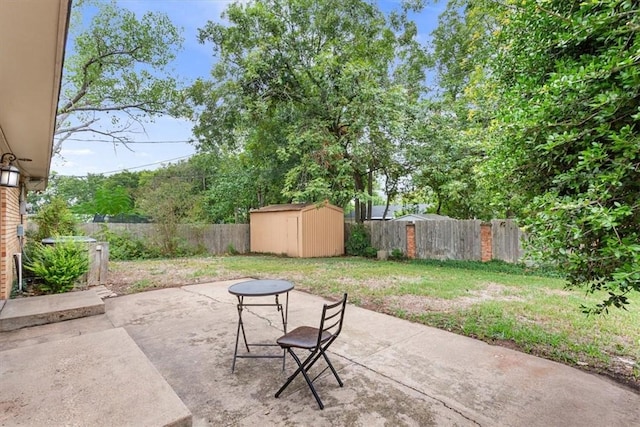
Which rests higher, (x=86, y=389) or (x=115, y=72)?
(x=115, y=72)

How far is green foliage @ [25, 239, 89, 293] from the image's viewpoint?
512 centimetres

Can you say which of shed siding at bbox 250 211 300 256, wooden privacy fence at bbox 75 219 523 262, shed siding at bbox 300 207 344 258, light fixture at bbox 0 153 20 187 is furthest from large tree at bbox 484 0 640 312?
shed siding at bbox 250 211 300 256

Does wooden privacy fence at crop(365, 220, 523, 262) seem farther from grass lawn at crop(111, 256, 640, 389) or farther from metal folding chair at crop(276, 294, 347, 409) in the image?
metal folding chair at crop(276, 294, 347, 409)

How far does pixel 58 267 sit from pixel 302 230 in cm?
717

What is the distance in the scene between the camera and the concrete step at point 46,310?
3.74 metres

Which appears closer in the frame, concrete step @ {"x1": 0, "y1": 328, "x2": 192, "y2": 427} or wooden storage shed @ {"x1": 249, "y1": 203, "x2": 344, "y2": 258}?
concrete step @ {"x1": 0, "y1": 328, "x2": 192, "y2": 427}

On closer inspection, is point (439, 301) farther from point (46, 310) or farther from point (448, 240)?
point (46, 310)

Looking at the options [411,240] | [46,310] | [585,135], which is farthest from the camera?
[411,240]

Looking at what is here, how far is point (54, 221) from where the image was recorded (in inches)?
299

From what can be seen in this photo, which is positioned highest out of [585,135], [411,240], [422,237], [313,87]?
[313,87]

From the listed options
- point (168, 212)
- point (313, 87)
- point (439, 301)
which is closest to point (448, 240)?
point (439, 301)

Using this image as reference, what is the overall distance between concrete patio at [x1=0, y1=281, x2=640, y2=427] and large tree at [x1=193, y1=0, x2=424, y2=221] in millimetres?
6596

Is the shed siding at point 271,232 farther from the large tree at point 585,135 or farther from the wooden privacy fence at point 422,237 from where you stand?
the large tree at point 585,135

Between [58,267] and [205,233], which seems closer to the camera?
[58,267]
